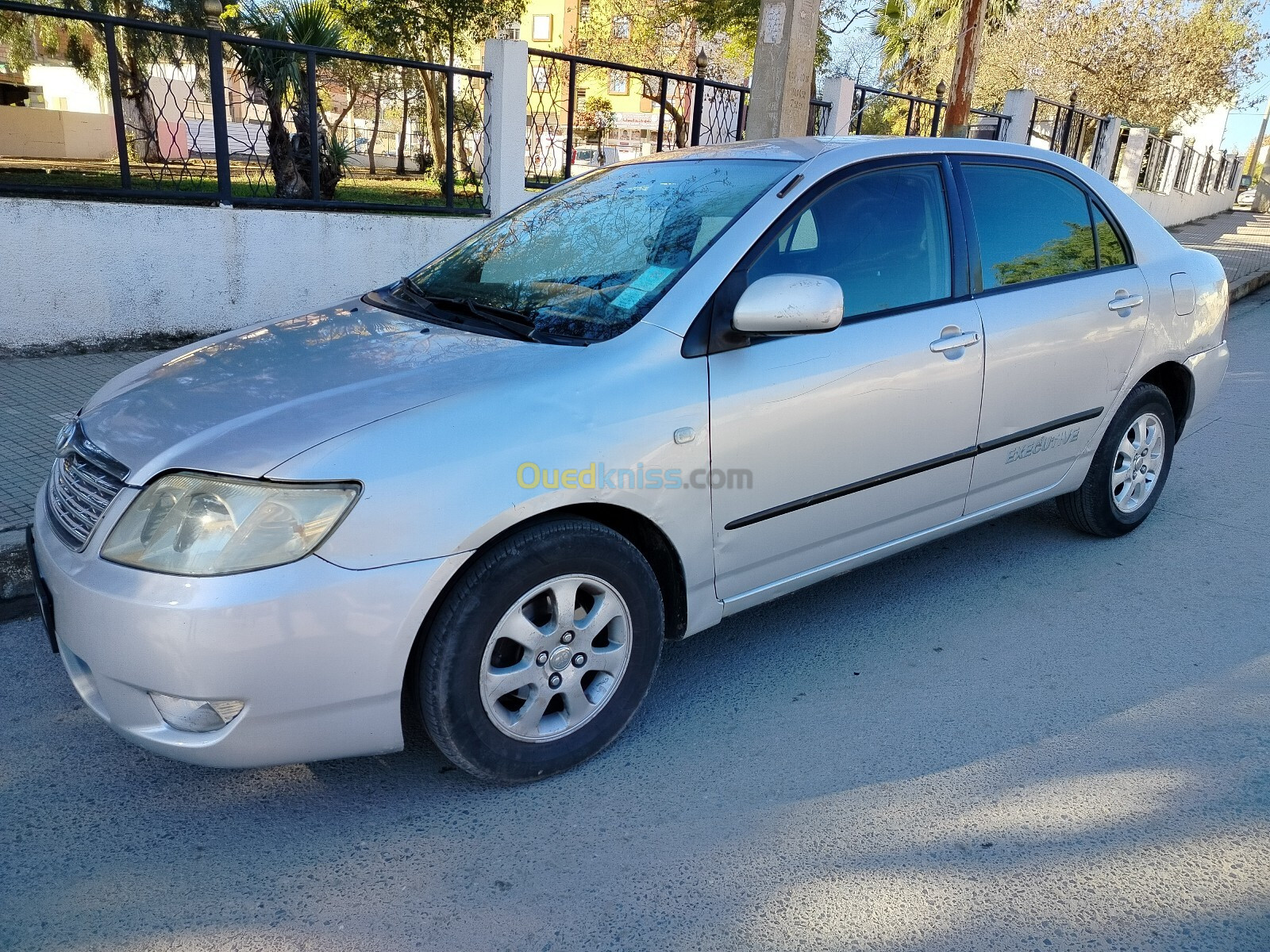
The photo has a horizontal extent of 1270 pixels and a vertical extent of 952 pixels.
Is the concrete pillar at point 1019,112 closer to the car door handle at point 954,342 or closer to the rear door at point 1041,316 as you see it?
the rear door at point 1041,316

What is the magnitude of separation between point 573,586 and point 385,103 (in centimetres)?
765

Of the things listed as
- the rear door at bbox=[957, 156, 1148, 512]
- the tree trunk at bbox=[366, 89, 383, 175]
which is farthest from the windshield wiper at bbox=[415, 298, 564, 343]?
the tree trunk at bbox=[366, 89, 383, 175]

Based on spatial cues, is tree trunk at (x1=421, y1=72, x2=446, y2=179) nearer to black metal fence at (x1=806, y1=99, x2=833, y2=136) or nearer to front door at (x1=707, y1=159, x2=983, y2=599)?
black metal fence at (x1=806, y1=99, x2=833, y2=136)

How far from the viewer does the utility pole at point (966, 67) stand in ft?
36.7

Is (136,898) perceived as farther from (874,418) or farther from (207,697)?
(874,418)

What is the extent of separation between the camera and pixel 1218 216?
31500 millimetres

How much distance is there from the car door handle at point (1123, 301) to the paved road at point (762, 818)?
128 cm

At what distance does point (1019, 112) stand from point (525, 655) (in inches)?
590

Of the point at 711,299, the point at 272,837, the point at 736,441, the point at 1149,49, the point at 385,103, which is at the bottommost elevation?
the point at 272,837

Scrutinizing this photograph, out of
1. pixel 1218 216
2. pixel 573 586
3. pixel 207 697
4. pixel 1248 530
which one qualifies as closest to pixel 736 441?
pixel 573 586

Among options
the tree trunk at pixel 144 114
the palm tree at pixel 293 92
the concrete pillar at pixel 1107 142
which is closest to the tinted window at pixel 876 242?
the palm tree at pixel 293 92

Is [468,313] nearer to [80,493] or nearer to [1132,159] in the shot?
[80,493]

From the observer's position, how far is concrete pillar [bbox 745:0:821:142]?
6.41m

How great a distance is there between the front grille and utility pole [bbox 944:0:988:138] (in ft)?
35.1
